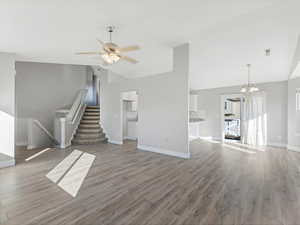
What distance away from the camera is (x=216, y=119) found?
7109 millimetres

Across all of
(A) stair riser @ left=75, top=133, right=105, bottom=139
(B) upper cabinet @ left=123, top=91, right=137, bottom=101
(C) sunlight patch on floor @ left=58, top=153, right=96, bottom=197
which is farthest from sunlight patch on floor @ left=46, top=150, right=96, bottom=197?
(B) upper cabinet @ left=123, top=91, right=137, bottom=101

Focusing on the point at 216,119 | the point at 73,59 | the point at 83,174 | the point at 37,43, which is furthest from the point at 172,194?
the point at 216,119

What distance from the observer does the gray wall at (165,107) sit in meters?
4.30

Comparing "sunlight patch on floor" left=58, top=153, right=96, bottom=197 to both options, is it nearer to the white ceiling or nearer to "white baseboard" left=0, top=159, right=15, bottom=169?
"white baseboard" left=0, top=159, right=15, bottom=169

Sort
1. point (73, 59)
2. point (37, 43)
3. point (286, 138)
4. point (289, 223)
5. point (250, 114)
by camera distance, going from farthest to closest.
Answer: point (250, 114) → point (286, 138) → point (73, 59) → point (37, 43) → point (289, 223)

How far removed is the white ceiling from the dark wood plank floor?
9.49 feet

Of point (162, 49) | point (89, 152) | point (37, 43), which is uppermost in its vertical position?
point (162, 49)

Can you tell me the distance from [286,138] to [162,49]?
18.1 ft

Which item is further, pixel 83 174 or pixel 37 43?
pixel 37 43

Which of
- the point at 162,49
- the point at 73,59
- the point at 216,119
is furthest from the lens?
the point at 216,119

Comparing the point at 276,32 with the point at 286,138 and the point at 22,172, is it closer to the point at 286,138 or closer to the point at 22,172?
the point at 286,138

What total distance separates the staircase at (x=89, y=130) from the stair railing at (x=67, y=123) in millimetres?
198

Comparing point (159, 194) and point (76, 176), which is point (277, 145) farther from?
point (76, 176)

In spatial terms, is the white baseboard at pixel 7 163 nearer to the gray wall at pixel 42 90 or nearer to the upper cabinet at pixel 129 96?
the gray wall at pixel 42 90
